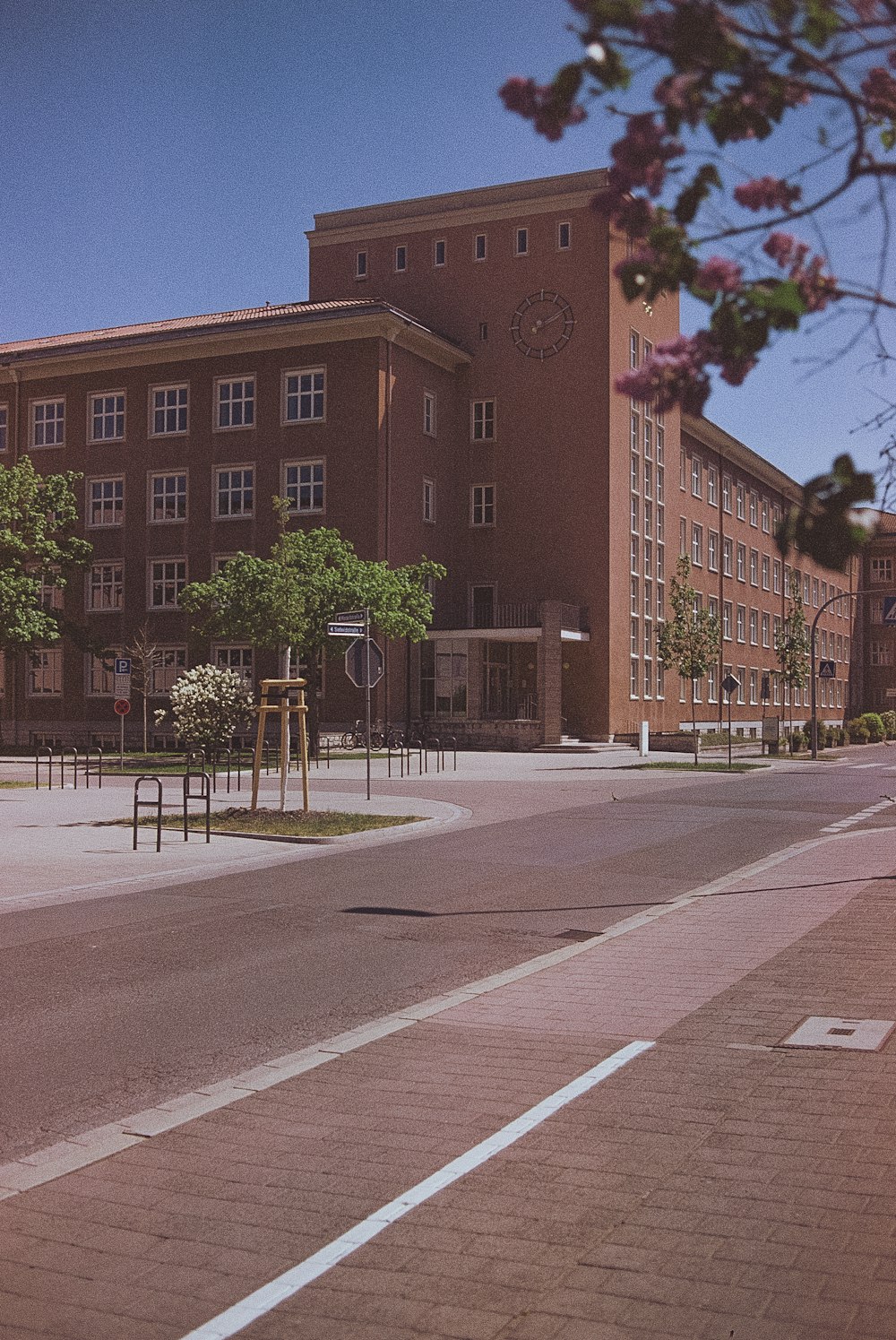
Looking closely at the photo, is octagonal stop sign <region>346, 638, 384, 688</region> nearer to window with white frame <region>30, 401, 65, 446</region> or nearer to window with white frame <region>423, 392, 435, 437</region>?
window with white frame <region>423, 392, 435, 437</region>

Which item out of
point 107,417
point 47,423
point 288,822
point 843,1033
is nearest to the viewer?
point 843,1033

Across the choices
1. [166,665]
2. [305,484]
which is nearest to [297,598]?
[305,484]

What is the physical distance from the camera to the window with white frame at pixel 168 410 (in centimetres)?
5791

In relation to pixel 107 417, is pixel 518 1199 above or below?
below

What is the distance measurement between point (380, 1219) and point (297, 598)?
123 ft

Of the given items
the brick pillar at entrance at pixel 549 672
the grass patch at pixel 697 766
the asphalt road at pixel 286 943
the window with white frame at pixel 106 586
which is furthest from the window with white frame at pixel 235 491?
the asphalt road at pixel 286 943

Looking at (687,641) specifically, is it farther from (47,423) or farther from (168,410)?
(47,423)

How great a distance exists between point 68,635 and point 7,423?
35.6ft

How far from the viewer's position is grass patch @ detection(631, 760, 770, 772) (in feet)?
132

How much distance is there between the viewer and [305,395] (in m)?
55.3

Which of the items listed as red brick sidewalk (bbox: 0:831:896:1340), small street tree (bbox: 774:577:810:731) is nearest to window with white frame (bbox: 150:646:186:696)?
small street tree (bbox: 774:577:810:731)

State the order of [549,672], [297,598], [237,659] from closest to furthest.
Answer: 1. [297,598]
2. [549,672]
3. [237,659]

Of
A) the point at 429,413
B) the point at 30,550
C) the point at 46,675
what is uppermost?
the point at 429,413

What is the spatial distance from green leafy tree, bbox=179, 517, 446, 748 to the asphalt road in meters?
21.1
